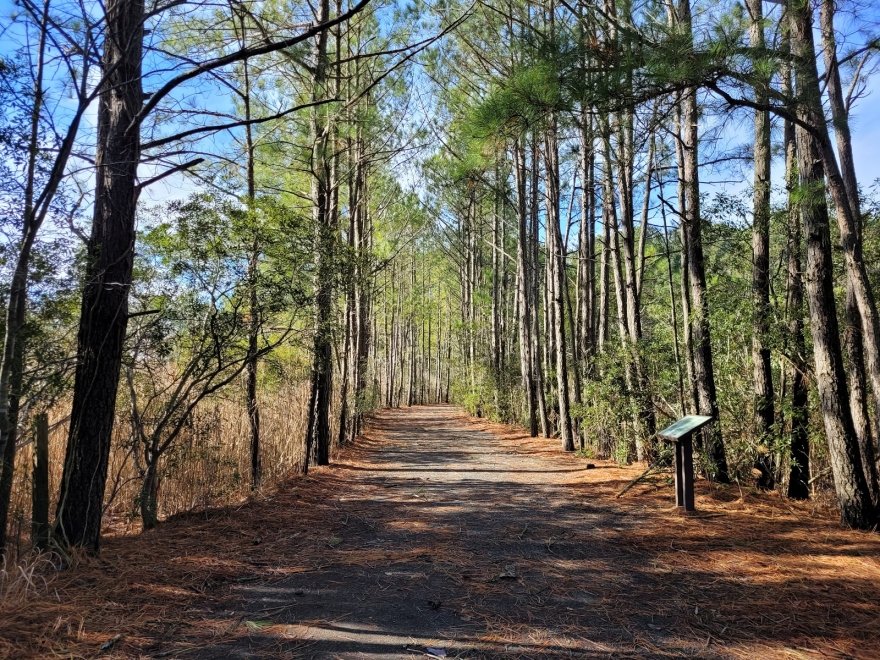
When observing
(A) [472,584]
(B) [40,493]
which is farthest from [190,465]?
(A) [472,584]

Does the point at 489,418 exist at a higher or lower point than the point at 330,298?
lower

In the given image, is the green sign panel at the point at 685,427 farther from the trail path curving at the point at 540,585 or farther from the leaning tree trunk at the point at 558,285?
the leaning tree trunk at the point at 558,285

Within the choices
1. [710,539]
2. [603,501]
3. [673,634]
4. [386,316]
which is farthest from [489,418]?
[673,634]

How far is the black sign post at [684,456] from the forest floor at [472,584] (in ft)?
0.66

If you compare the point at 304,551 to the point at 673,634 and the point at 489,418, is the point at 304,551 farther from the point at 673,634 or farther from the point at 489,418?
the point at 489,418

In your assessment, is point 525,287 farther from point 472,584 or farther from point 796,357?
point 472,584

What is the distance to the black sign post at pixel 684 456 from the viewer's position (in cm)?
506

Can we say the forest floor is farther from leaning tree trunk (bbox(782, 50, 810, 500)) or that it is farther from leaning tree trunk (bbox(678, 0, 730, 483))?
leaning tree trunk (bbox(678, 0, 730, 483))

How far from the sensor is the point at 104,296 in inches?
140

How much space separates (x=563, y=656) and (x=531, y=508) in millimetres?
3208

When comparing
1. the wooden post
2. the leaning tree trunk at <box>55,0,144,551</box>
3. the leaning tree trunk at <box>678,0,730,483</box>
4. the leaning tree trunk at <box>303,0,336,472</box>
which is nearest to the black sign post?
the leaning tree trunk at <box>678,0,730,483</box>

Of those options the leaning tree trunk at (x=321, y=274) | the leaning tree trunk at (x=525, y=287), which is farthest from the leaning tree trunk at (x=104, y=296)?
the leaning tree trunk at (x=525, y=287)

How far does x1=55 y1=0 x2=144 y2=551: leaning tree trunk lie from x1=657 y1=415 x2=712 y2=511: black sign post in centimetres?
498

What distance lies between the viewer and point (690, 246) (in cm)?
666
